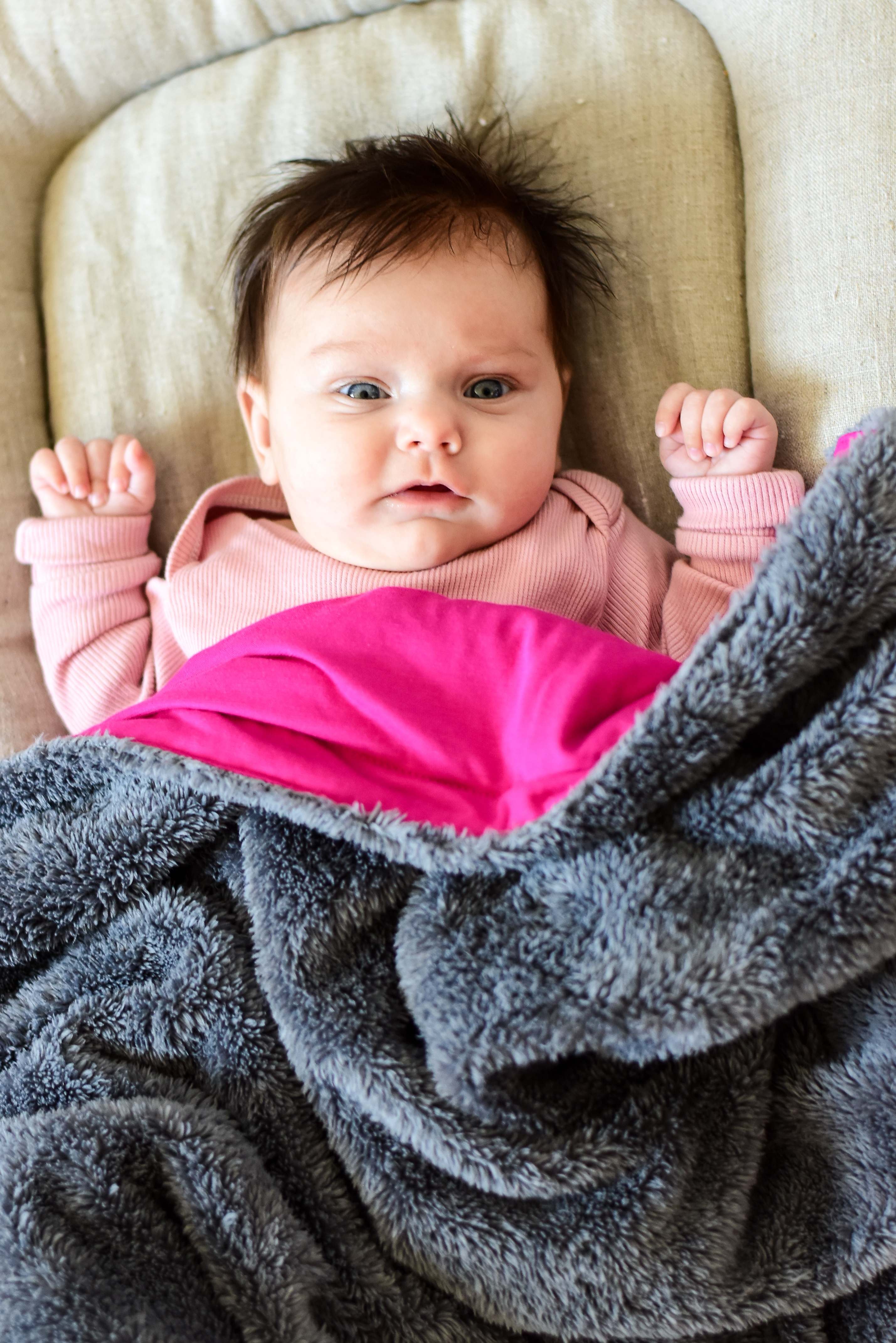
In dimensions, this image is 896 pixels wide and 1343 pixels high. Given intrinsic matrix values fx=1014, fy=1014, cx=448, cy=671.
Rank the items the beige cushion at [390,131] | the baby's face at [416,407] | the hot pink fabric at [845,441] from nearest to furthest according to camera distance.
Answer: the hot pink fabric at [845,441] → the baby's face at [416,407] → the beige cushion at [390,131]

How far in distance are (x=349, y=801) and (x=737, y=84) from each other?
2.73 ft

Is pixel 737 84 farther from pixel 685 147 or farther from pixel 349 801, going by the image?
pixel 349 801

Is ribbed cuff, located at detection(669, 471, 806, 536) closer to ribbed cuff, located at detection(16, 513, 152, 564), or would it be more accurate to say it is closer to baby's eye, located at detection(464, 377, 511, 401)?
baby's eye, located at detection(464, 377, 511, 401)

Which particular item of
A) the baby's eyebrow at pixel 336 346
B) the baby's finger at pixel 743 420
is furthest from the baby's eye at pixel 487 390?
the baby's finger at pixel 743 420

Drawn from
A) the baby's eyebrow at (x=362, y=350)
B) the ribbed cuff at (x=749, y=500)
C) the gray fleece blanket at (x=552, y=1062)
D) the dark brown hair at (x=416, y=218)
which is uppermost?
the dark brown hair at (x=416, y=218)

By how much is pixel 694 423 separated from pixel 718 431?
0.09ft

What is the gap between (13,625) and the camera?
3.59 feet

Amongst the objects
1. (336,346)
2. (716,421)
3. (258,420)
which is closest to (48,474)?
(258,420)

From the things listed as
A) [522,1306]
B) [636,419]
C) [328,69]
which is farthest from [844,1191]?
[328,69]

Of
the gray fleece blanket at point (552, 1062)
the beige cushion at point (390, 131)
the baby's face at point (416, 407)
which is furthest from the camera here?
the beige cushion at point (390, 131)

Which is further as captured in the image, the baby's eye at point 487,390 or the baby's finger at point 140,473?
the baby's finger at point 140,473

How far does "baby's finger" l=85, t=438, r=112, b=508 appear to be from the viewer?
1102 millimetres

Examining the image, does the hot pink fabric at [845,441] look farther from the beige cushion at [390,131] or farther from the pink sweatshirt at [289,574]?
the beige cushion at [390,131]

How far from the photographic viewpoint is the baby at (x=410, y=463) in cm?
93
